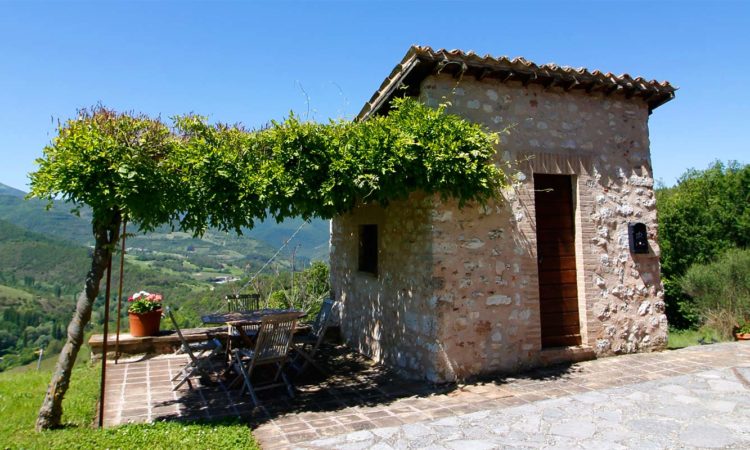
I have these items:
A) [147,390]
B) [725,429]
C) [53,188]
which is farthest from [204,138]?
[725,429]

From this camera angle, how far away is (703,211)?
1356cm

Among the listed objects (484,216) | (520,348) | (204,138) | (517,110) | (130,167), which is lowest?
(520,348)

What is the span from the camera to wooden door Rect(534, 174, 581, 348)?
5938 mm

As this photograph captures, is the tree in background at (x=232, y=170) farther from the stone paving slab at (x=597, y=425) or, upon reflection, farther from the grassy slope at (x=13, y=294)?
the grassy slope at (x=13, y=294)

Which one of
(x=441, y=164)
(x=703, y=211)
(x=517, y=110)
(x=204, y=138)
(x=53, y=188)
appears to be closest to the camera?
(x=53, y=188)

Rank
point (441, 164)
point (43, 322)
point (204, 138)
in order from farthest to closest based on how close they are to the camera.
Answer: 1. point (43, 322)
2. point (441, 164)
3. point (204, 138)

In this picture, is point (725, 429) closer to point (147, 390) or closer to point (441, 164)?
point (441, 164)

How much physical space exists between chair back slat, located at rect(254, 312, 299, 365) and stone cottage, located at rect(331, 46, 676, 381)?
5.22 ft

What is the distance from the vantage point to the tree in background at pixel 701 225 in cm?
1263

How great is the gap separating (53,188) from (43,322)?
5395 centimetres

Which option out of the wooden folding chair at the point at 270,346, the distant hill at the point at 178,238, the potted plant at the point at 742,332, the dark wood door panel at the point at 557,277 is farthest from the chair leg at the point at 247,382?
the distant hill at the point at 178,238

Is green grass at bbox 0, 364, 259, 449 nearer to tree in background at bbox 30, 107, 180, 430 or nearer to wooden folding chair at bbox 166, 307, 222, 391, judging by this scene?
tree in background at bbox 30, 107, 180, 430

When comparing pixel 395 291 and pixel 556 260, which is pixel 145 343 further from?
pixel 556 260

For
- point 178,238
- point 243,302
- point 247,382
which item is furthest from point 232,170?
point 178,238
